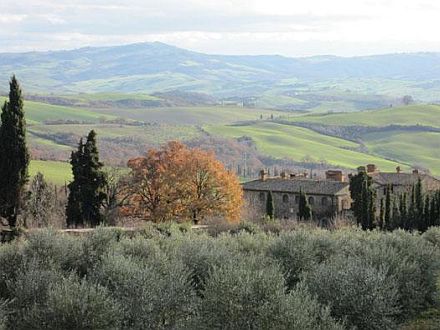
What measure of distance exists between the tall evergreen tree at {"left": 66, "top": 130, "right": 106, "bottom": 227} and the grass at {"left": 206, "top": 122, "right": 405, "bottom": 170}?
72.8 metres

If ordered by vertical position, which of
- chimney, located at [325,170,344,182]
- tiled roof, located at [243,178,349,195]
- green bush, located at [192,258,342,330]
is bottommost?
tiled roof, located at [243,178,349,195]

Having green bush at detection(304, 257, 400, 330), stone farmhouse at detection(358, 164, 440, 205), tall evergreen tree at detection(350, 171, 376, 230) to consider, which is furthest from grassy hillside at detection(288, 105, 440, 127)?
green bush at detection(304, 257, 400, 330)

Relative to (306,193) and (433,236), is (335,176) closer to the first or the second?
(306,193)

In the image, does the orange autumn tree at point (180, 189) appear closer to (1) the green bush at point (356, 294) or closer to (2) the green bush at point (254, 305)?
(1) the green bush at point (356, 294)

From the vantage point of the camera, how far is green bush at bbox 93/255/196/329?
43.8 feet

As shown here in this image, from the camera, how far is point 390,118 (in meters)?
165

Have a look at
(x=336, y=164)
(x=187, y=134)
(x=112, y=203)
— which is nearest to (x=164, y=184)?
(x=112, y=203)

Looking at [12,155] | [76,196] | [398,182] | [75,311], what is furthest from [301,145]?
[75,311]

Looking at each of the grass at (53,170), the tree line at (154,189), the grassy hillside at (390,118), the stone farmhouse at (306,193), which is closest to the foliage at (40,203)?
the tree line at (154,189)

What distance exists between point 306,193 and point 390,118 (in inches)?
4041

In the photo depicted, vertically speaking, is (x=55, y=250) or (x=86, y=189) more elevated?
(x=55, y=250)

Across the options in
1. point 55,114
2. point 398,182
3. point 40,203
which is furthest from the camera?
point 55,114

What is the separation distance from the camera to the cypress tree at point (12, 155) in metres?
34.8

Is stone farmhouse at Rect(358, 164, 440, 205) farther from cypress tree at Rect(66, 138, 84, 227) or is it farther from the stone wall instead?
cypress tree at Rect(66, 138, 84, 227)
